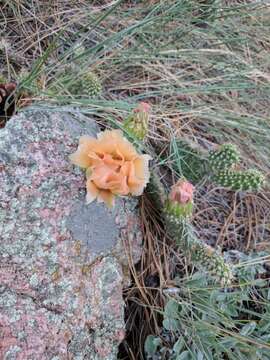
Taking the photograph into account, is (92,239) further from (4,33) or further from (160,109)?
(4,33)

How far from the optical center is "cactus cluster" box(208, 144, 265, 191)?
1.22 meters

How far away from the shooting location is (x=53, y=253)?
1.04 metres

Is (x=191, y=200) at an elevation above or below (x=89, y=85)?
below

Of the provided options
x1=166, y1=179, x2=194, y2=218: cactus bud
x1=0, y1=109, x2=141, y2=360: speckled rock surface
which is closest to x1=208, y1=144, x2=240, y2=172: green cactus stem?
x1=166, y1=179, x2=194, y2=218: cactus bud

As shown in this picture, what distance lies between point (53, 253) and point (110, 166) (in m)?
0.20

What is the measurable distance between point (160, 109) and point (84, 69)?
0.69 ft

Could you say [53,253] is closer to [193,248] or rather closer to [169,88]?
[193,248]

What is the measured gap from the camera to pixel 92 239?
1098 mm

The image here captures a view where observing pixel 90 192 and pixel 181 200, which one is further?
pixel 181 200

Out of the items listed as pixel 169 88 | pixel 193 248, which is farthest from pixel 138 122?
pixel 169 88

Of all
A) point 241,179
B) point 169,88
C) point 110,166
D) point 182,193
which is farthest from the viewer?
point 169,88

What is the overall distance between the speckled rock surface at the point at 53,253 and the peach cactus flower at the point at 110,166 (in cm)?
8

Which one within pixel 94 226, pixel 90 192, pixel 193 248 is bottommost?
pixel 193 248

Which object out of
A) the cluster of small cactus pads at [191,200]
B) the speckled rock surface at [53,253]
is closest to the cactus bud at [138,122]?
the cluster of small cactus pads at [191,200]
